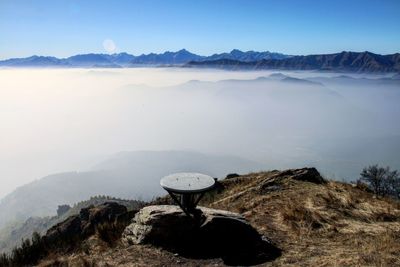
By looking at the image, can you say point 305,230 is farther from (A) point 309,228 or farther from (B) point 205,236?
(B) point 205,236

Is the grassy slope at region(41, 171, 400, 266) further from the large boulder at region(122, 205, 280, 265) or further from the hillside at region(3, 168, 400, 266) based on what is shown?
the large boulder at region(122, 205, 280, 265)

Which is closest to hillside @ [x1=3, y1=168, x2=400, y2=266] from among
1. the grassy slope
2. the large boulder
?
the grassy slope

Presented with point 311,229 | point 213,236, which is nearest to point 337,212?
point 311,229

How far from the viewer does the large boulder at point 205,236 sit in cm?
1057

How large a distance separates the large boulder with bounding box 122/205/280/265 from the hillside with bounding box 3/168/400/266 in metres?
0.34

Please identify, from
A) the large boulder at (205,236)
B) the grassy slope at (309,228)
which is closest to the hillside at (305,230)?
the grassy slope at (309,228)

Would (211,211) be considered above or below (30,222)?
above

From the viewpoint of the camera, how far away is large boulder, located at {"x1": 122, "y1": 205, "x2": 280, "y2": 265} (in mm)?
10570

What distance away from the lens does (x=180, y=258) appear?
10.5m

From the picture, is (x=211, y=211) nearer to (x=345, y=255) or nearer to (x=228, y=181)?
(x=345, y=255)

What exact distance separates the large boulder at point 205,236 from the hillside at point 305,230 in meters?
0.34

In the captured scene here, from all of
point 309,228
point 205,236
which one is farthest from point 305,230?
point 205,236

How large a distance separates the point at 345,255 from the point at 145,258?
5279 millimetres

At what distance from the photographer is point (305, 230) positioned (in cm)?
1195
